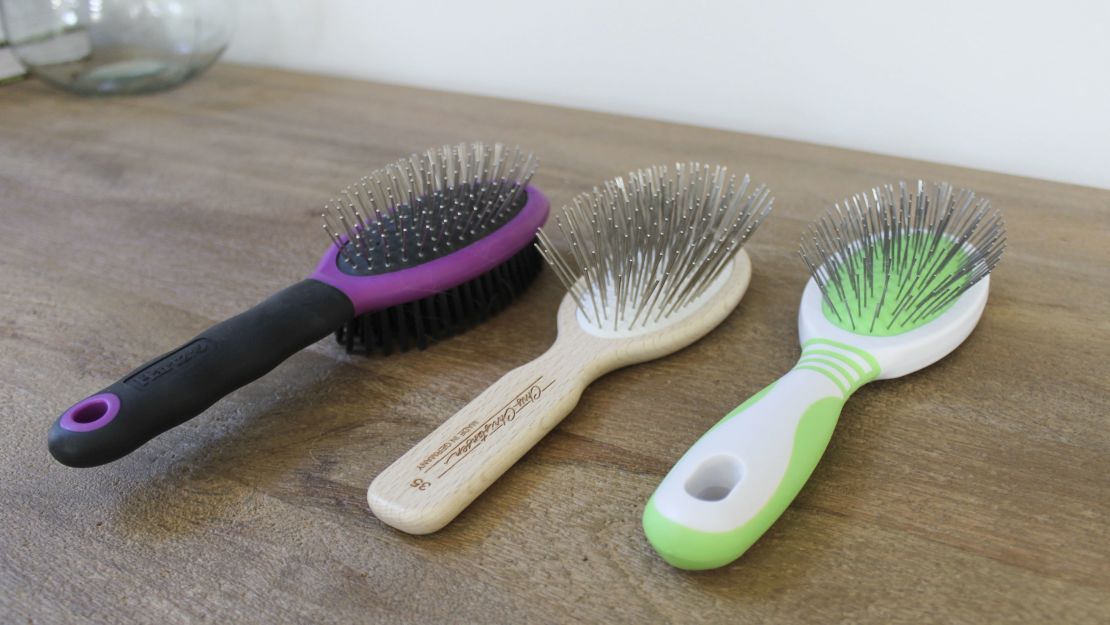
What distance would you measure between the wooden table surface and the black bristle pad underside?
0.01 meters

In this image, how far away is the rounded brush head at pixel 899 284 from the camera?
0.48m

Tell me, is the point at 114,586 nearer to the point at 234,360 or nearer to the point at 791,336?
the point at 234,360

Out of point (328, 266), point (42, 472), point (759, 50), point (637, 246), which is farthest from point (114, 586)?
point (759, 50)

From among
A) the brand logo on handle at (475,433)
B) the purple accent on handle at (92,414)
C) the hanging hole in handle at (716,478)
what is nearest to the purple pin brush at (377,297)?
the purple accent on handle at (92,414)

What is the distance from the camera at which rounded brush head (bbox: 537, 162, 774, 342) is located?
50 centimetres

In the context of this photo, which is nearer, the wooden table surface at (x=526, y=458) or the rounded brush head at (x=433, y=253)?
the wooden table surface at (x=526, y=458)

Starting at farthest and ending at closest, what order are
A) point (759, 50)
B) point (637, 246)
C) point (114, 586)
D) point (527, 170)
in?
point (759, 50) < point (527, 170) < point (637, 246) < point (114, 586)

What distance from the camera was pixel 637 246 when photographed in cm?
51

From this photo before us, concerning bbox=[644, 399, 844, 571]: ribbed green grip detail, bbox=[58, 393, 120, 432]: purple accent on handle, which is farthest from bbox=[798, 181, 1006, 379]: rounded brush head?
bbox=[58, 393, 120, 432]: purple accent on handle

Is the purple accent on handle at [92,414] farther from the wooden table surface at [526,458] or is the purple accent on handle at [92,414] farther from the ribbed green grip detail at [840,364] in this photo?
the ribbed green grip detail at [840,364]

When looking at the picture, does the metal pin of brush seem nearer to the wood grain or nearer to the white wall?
the wood grain

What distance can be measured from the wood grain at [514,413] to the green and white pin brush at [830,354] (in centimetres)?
7

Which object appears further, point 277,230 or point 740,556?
point 277,230

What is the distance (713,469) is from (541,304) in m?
0.22
